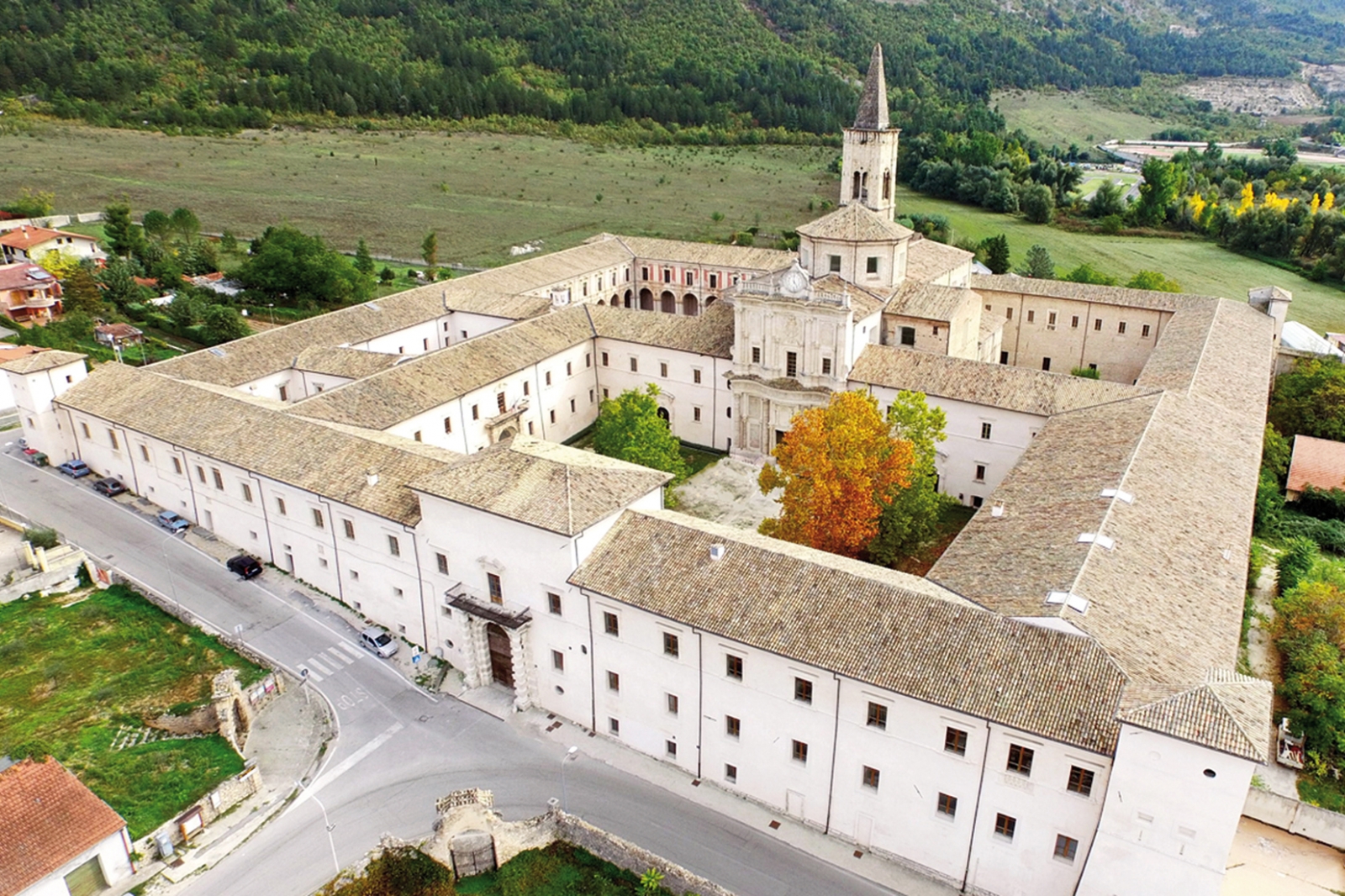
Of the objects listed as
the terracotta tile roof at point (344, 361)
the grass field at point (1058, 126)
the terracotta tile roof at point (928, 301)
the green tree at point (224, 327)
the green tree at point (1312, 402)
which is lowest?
the green tree at point (1312, 402)

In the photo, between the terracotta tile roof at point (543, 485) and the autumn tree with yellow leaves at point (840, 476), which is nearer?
the terracotta tile roof at point (543, 485)

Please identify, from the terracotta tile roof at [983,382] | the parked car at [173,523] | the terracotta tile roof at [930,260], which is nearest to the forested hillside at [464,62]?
the terracotta tile roof at [930,260]

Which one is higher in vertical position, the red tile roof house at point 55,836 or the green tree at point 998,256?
the green tree at point 998,256

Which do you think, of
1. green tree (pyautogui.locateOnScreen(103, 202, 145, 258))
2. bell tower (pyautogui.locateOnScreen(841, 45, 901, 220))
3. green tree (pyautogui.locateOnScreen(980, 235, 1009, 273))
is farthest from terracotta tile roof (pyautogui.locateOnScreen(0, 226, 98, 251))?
green tree (pyautogui.locateOnScreen(980, 235, 1009, 273))

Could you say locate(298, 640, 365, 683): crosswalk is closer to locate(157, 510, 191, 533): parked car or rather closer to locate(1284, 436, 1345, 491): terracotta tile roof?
locate(157, 510, 191, 533): parked car

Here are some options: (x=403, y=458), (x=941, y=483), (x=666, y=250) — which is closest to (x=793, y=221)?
(x=666, y=250)

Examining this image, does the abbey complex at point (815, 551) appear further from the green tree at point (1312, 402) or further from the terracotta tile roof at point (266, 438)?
the green tree at point (1312, 402)
